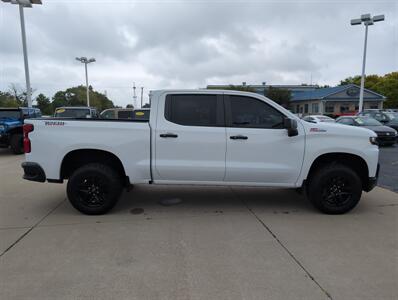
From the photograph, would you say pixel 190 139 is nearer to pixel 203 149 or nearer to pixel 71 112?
pixel 203 149

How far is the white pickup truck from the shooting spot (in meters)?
4.75

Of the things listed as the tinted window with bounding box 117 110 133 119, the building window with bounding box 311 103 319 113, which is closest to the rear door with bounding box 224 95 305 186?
the tinted window with bounding box 117 110 133 119

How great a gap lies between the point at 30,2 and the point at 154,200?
18.2 m

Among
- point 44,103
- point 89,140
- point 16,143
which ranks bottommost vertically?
point 16,143

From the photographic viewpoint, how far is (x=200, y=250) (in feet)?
12.2

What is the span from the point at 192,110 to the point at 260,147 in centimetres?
118

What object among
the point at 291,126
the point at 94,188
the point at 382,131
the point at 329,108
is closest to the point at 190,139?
the point at 291,126

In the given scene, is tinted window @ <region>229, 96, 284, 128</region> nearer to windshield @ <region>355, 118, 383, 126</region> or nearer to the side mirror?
the side mirror

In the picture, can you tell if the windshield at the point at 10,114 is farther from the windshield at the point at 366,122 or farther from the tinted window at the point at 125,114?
the windshield at the point at 366,122

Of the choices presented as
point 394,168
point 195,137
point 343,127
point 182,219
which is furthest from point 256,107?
point 394,168

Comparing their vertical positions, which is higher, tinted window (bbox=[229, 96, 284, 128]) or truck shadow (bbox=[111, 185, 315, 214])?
tinted window (bbox=[229, 96, 284, 128])

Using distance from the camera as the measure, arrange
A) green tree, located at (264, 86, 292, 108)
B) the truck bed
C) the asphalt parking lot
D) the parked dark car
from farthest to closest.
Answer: green tree, located at (264, 86, 292, 108) < the parked dark car < the truck bed < the asphalt parking lot

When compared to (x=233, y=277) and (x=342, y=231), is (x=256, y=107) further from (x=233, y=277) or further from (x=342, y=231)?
(x=233, y=277)

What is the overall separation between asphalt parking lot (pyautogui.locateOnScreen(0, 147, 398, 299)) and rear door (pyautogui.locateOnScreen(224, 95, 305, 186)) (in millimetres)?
658
